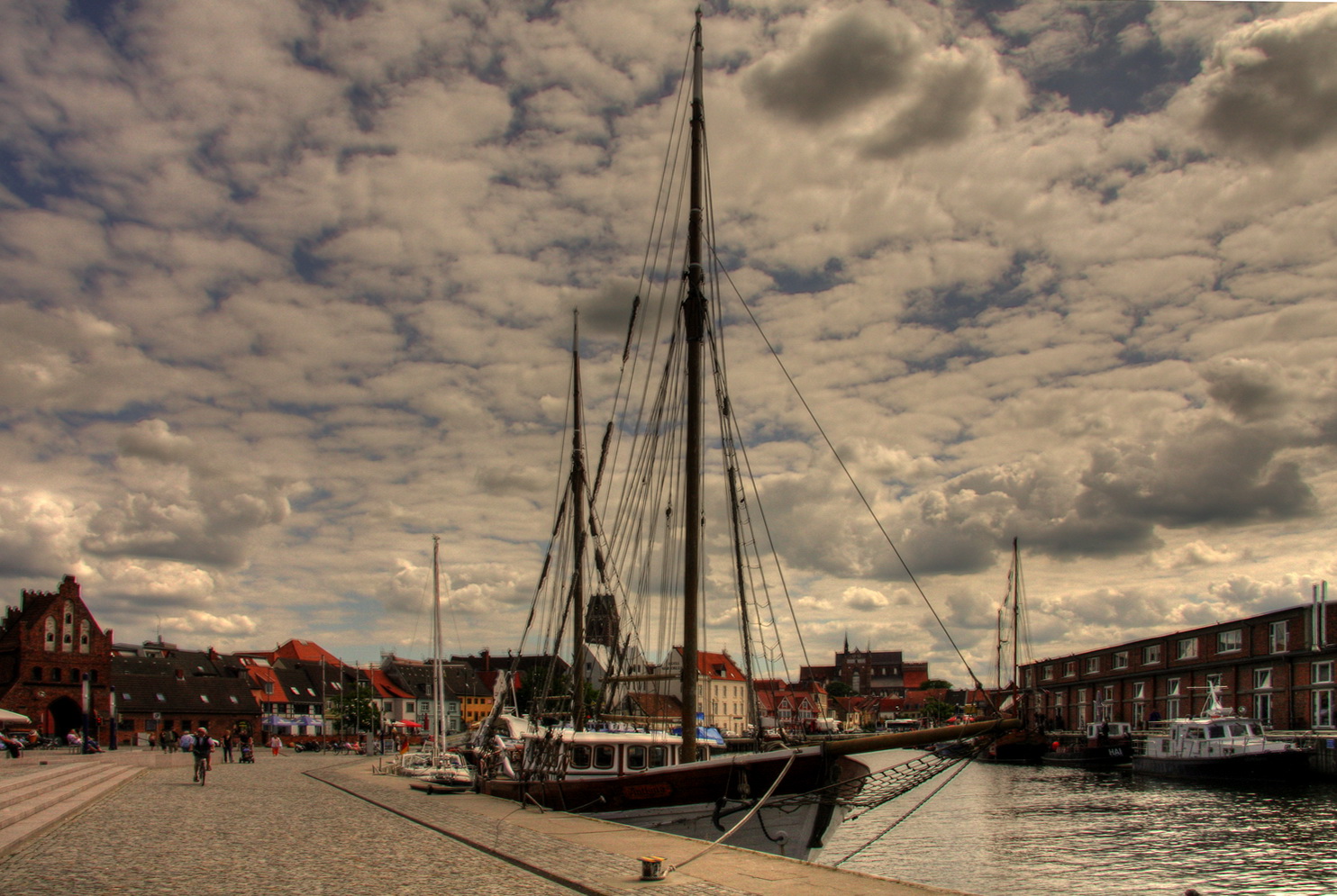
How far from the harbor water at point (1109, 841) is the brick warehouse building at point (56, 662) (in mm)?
61548

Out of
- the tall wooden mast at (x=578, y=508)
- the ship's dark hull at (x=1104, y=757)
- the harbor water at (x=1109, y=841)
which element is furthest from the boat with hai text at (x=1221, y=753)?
the tall wooden mast at (x=578, y=508)

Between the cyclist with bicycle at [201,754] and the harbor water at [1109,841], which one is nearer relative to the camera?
the harbor water at [1109,841]

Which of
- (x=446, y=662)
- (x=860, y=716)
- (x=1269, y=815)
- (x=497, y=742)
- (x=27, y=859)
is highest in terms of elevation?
(x=27, y=859)

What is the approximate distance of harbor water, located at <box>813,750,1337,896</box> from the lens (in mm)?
23734

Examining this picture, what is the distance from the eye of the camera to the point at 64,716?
74.4 metres

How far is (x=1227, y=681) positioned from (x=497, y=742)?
56.8 meters

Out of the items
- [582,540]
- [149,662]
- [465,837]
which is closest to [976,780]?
[582,540]

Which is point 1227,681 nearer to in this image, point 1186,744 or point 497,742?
point 1186,744

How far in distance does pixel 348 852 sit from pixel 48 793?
15378 millimetres

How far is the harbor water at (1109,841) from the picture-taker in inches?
934

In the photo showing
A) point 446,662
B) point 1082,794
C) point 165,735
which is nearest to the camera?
point 1082,794

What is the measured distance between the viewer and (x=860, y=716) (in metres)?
192

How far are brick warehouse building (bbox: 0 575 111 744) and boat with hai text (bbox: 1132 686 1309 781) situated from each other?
237 ft

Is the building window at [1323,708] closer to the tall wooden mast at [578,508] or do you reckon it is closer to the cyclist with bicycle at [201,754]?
the tall wooden mast at [578,508]
